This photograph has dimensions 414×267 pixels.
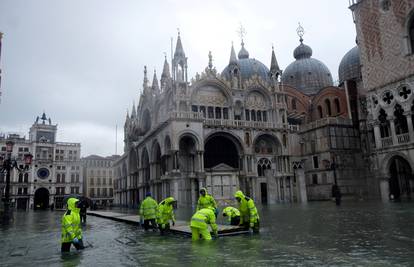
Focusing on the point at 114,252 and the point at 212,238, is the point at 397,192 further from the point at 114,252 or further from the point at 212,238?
the point at 114,252

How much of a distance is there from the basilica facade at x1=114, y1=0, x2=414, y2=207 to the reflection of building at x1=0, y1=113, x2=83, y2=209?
3734 cm

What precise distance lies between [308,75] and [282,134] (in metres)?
21.7

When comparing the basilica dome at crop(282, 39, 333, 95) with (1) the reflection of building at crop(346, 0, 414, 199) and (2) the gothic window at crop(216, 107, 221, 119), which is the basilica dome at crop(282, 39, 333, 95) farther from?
(1) the reflection of building at crop(346, 0, 414, 199)

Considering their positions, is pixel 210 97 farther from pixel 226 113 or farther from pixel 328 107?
pixel 328 107

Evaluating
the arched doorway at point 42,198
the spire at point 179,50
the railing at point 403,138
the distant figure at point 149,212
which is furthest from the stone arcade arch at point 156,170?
the arched doorway at point 42,198

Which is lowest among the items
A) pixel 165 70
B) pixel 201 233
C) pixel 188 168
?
pixel 201 233

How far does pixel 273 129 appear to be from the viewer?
4156 centimetres


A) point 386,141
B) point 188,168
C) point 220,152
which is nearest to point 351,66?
point 386,141

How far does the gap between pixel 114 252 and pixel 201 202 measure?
13.6ft

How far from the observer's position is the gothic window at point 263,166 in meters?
40.9

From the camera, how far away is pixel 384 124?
112 feet

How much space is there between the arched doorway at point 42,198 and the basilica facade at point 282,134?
1520 inches

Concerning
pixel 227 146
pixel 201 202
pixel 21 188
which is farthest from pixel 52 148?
pixel 201 202

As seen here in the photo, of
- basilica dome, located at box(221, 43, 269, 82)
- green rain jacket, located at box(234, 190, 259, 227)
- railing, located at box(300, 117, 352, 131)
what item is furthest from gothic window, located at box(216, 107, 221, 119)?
green rain jacket, located at box(234, 190, 259, 227)
